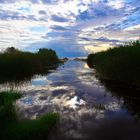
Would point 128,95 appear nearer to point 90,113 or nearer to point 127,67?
point 127,67

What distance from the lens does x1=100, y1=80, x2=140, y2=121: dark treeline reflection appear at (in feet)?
79.0

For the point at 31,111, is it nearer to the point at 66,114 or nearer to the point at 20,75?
the point at 66,114

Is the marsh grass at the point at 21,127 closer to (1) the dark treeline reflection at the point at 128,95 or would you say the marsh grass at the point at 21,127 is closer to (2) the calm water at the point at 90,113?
(2) the calm water at the point at 90,113

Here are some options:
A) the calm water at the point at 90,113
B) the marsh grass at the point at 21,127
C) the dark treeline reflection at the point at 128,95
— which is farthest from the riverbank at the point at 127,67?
the marsh grass at the point at 21,127

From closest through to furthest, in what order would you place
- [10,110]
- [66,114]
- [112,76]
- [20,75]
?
[10,110] → [66,114] → [112,76] → [20,75]

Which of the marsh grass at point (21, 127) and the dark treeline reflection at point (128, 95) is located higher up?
the marsh grass at point (21, 127)

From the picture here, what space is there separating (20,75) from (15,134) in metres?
35.5

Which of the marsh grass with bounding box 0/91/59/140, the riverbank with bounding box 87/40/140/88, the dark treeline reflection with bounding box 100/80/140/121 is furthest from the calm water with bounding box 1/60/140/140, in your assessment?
the riverbank with bounding box 87/40/140/88

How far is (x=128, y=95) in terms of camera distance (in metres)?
31.0

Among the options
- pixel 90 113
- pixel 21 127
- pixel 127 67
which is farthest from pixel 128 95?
pixel 21 127

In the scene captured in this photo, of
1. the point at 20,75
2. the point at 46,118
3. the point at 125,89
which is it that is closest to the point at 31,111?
the point at 46,118

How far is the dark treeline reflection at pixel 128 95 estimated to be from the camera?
24.1 m

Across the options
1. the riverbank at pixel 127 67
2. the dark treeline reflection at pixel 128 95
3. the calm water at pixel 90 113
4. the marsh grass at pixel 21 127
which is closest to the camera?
the marsh grass at pixel 21 127

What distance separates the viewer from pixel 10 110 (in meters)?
18.0
